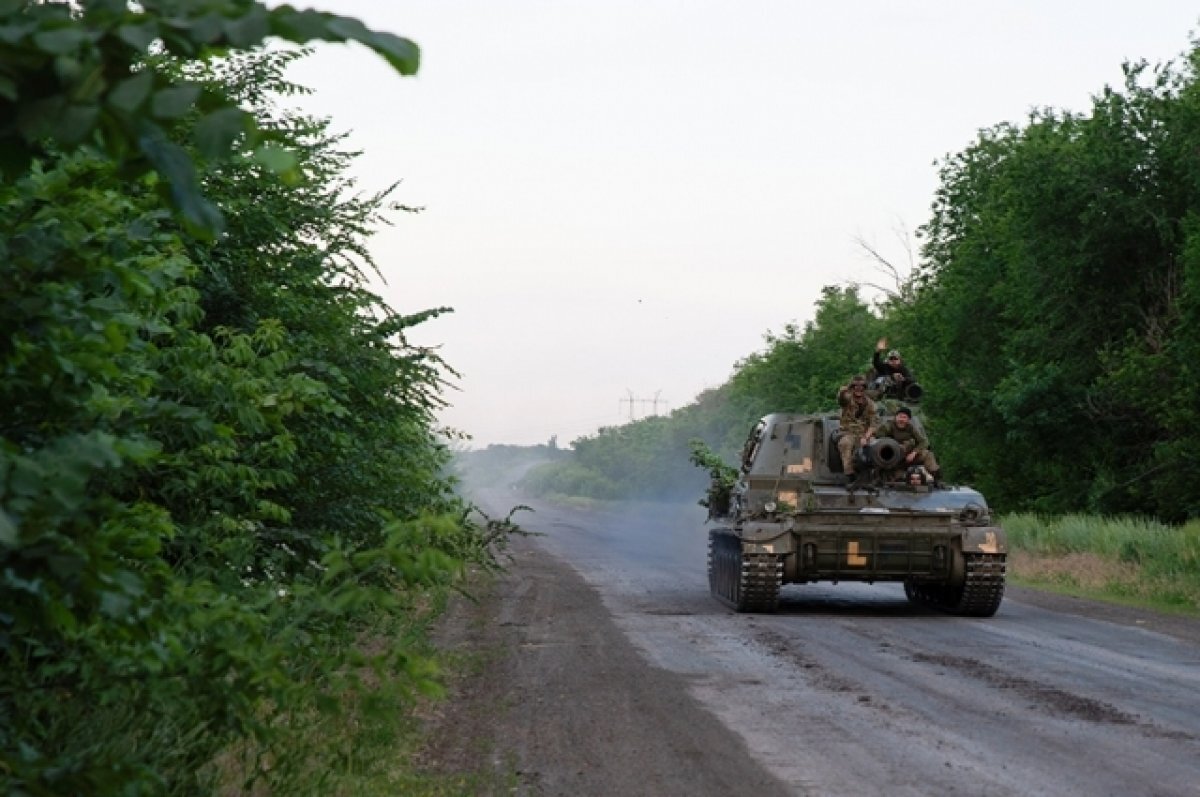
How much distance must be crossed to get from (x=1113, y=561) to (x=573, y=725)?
1783 cm

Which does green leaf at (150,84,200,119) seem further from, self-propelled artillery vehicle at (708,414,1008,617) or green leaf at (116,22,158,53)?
self-propelled artillery vehicle at (708,414,1008,617)

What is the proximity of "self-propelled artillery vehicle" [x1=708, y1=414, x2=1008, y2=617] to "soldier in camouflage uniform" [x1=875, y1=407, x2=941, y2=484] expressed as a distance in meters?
0.16

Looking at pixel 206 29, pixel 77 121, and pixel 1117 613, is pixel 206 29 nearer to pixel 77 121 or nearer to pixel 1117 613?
pixel 77 121

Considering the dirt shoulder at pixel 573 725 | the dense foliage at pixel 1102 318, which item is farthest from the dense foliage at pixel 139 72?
the dense foliage at pixel 1102 318

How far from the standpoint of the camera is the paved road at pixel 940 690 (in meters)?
7.93

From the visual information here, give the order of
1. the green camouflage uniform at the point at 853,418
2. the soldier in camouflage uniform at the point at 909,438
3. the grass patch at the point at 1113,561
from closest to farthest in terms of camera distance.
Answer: the soldier in camouflage uniform at the point at 909,438 < the green camouflage uniform at the point at 853,418 < the grass patch at the point at 1113,561

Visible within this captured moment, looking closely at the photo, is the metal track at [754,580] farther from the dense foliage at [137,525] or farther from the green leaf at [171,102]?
the green leaf at [171,102]

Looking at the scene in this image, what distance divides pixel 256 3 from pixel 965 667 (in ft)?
35.2

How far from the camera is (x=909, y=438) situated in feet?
63.5

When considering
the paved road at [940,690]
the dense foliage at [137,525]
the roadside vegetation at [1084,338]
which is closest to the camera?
the dense foliage at [137,525]

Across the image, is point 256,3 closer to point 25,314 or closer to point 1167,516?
point 25,314

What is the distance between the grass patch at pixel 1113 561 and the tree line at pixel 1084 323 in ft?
11.3

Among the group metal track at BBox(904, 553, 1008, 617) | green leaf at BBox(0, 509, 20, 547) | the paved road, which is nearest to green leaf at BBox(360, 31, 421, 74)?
green leaf at BBox(0, 509, 20, 547)

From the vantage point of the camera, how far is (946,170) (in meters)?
49.6
